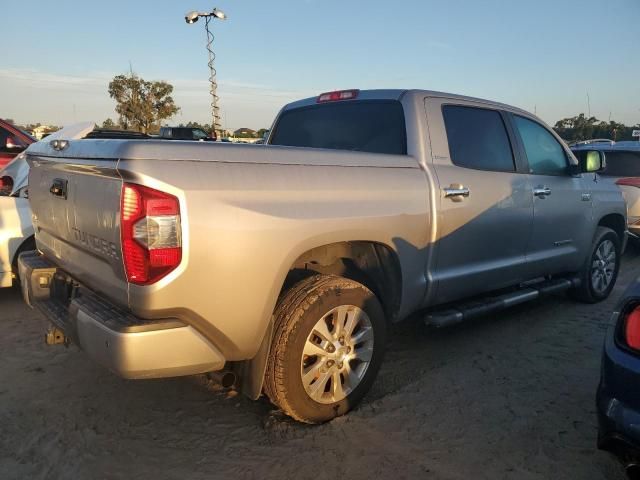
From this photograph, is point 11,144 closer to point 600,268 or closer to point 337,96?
point 337,96

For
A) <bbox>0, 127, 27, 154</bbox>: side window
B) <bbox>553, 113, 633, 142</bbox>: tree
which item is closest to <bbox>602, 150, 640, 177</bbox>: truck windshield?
<bbox>0, 127, 27, 154</bbox>: side window

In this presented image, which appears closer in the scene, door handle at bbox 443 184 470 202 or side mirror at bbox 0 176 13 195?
door handle at bbox 443 184 470 202

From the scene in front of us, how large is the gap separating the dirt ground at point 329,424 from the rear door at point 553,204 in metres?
0.87

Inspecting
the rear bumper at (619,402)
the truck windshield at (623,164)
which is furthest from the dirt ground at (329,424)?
the truck windshield at (623,164)

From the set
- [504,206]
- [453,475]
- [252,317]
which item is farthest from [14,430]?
[504,206]

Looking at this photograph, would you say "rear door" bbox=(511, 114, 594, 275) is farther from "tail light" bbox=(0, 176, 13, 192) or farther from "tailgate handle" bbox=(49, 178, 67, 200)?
"tail light" bbox=(0, 176, 13, 192)

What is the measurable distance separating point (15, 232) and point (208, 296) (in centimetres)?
327

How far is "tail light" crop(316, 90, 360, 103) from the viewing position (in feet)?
13.3

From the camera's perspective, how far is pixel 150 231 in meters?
2.24

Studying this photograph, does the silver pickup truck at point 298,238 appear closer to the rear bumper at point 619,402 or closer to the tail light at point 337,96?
the tail light at point 337,96

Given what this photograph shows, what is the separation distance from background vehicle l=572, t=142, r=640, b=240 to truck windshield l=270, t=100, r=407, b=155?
201 inches

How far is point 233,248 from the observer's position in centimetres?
238

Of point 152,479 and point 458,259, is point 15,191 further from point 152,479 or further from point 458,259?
point 458,259

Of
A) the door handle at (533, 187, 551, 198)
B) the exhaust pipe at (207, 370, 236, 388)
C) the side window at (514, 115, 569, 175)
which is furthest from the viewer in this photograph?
the side window at (514, 115, 569, 175)
